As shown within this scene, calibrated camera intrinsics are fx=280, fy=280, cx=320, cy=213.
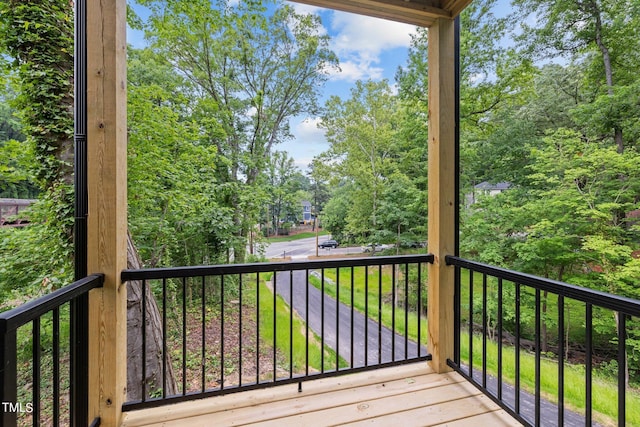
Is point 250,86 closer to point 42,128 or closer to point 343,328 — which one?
point 42,128

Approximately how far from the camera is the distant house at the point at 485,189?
388cm

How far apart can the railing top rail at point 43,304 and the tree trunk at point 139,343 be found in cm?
134

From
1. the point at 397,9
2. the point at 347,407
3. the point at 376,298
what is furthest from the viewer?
the point at 376,298

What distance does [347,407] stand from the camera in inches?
63.6

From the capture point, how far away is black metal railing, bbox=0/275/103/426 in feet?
2.41

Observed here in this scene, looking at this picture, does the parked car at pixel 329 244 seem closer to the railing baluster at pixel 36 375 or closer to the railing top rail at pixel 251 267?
the railing top rail at pixel 251 267

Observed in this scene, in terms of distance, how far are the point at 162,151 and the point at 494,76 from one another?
4864mm

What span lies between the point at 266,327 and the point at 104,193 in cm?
423

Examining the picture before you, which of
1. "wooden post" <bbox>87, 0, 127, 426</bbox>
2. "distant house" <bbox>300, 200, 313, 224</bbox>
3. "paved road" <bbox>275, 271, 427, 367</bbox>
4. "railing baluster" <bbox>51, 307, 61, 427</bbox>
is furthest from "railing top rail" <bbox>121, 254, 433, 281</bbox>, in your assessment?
"paved road" <bbox>275, 271, 427, 367</bbox>

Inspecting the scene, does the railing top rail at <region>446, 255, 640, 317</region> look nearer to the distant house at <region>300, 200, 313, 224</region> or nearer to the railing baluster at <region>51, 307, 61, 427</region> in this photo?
the railing baluster at <region>51, 307, 61, 427</region>

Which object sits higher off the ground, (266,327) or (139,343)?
(139,343)

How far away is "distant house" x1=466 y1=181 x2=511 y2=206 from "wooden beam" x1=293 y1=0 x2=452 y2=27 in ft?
8.86

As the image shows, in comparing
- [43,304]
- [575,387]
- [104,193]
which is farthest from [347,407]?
[575,387]

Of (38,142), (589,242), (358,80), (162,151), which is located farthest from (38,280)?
(589,242)
